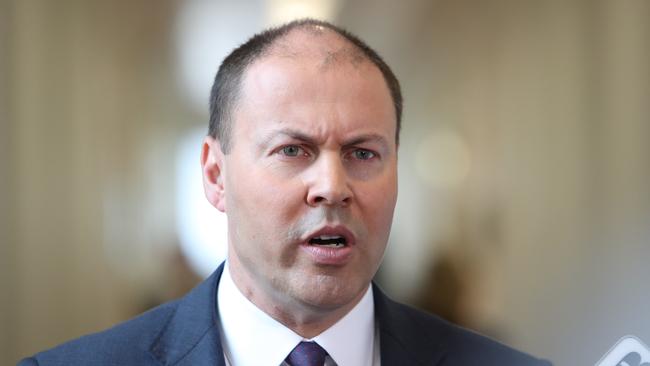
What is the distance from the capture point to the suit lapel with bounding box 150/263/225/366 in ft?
2.42

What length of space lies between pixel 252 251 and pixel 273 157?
0.11m

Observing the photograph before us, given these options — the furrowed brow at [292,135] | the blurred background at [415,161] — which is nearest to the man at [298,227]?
the furrowed brow at [292,135]

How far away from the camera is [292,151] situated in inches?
28.2

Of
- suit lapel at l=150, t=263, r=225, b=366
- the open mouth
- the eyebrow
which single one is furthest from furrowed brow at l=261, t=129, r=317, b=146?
suit lapel at l=150, t=263, r=225, b=366

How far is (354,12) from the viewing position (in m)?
1.03

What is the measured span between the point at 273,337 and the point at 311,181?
0.19 m

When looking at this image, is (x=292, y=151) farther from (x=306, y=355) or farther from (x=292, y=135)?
(x=306, y=355)

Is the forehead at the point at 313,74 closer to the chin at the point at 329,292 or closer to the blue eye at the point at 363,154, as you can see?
the blue eye at the point at 363,154

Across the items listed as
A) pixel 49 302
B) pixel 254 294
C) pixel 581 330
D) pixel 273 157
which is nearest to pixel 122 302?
pixel 49 302

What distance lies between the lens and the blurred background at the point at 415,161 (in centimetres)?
96

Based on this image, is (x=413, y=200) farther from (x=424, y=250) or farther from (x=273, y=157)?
(x=273, y=157)

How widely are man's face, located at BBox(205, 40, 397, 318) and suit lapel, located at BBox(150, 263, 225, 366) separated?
6 centimetres

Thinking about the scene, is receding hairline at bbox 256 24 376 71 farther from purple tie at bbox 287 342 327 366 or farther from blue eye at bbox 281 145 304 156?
purple tie at bbox 287 342 327 366

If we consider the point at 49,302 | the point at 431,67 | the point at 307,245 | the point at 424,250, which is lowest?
the point at 49,302
